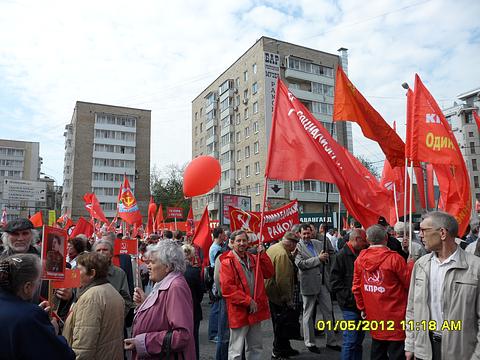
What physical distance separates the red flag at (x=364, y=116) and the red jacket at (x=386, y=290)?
2.25m

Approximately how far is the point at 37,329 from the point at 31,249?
2.72 m

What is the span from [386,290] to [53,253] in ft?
11.6

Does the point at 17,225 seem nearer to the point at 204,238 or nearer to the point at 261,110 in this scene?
the point at 204,238

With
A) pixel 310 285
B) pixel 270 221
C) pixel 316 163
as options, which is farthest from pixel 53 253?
pixel 270 221

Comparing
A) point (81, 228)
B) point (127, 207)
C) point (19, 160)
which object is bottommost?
point (81, 228)

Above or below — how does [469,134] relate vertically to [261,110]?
above

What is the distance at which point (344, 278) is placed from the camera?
570cm

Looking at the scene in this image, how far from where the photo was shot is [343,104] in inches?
252

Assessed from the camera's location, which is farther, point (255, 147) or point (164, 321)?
point (255, 147)

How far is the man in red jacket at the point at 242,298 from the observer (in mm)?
4867

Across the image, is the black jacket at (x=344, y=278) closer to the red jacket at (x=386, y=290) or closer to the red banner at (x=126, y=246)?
the red jacket at (x=386, y=290)

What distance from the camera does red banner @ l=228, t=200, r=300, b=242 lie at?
7.98 m

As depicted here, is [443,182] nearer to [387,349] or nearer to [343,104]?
[343,104]

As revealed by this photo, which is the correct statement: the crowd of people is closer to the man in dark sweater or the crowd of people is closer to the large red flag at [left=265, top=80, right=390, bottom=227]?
the man in dark sweater
